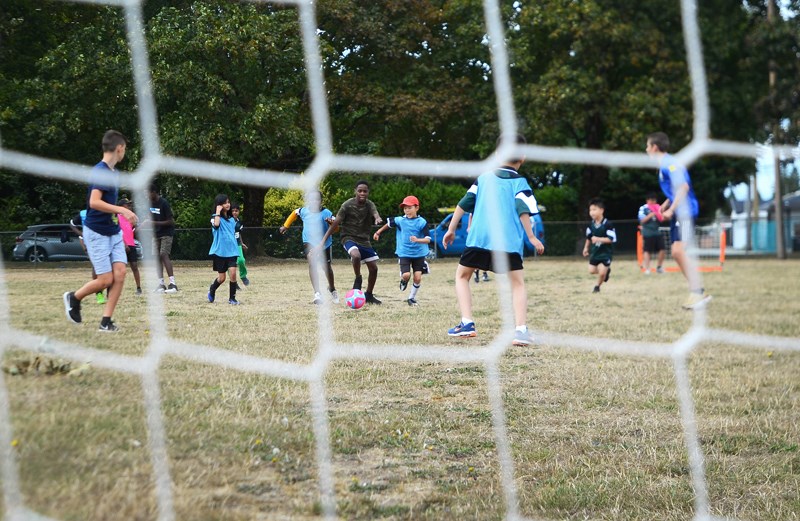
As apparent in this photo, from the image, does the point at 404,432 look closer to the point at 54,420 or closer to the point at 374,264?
the point at 374,264

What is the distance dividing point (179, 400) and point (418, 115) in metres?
0.87

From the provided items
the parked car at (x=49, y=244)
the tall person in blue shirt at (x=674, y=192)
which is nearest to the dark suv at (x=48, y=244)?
the parked car at (x=49, y=244)

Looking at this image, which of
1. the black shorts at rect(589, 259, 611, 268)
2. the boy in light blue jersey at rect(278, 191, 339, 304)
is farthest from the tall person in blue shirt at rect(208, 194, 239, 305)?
the black shorts at rect(589, 259, 611, 268)

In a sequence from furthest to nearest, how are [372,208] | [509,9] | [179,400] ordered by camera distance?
[509,9]
[372,208]
[179,400]

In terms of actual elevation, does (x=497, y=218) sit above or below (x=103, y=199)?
below

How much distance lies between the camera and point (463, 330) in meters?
2.51

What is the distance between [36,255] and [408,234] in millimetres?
831

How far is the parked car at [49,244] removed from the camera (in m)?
1.72

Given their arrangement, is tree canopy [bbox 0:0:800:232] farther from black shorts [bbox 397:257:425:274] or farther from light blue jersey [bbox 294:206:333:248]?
black shorts [bbox 397:257:425:274]

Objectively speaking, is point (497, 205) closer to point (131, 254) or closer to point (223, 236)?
point (223, 236)

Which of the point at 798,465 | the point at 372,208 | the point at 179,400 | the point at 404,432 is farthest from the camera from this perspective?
the point at 798,465

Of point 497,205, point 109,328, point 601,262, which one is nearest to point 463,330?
point 497,205

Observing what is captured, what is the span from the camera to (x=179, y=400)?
1.89m

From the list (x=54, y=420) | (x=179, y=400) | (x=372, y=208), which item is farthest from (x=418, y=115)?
(x=54, y=420)
